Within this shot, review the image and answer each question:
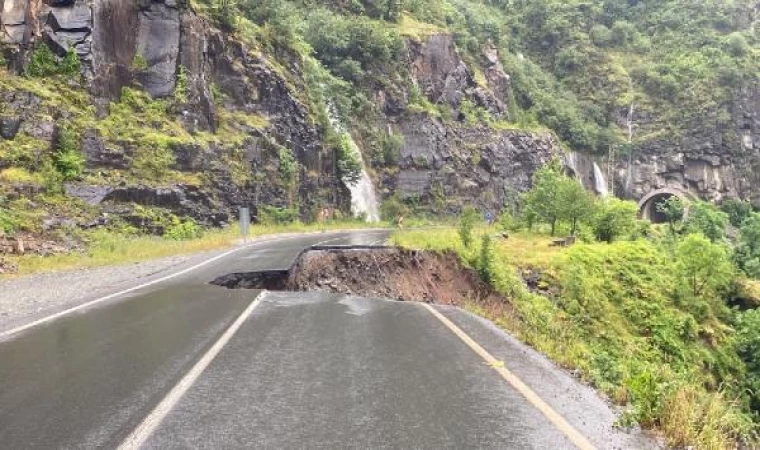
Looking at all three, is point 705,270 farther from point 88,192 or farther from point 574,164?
point 574,164

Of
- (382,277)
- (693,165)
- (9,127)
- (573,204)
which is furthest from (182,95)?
(693,165)

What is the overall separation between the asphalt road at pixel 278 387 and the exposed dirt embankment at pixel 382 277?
528 centimetres

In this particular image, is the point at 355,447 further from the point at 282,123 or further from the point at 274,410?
the point at 282,123

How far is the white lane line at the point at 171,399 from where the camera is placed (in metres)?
4.25

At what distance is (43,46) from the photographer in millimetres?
27625

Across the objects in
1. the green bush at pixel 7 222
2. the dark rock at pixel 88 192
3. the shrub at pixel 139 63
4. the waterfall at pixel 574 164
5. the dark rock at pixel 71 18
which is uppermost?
the dark rock at pixel 71 18

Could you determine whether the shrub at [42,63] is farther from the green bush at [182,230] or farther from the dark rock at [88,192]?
the green bush at [182,230]

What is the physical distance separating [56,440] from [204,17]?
37.4 meters

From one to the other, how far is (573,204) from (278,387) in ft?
91.9

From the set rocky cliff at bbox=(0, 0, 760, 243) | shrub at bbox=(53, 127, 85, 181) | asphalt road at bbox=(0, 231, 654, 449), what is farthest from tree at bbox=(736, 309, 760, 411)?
shrub at bbox=(53, 127, 85, 181)

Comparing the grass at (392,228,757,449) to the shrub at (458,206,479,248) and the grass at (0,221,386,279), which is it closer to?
the shrub at (458,206,479,248)

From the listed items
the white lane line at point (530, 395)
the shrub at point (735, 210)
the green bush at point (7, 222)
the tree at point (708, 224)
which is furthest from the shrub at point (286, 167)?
the shrub at point (735, 210)

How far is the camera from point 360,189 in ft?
168

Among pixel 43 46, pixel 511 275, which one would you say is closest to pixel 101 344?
pixel 511 275
